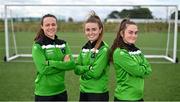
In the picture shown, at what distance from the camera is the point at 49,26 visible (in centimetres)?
361

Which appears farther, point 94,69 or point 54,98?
point 54,98

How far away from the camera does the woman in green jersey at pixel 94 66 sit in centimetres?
350

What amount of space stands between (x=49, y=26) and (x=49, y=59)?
323mm

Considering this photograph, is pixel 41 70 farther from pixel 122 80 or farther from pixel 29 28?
pixel 29 28

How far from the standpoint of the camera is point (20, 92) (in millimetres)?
6594

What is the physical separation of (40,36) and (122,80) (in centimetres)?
92

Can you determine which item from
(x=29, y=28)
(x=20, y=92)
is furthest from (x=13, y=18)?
(x=20, y=92)

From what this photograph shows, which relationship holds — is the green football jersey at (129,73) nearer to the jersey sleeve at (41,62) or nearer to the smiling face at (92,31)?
the smiling face at (92,31)

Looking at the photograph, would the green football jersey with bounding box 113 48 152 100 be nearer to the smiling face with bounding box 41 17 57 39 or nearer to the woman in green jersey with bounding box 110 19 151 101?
the woman in green jersey with bounding box 110 19 151 101

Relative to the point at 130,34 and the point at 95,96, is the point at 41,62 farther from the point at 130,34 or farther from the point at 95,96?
the point at 130,34

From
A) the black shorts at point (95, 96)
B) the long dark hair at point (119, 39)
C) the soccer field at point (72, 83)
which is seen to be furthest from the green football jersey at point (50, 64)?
the soccer field at point (72, 83)

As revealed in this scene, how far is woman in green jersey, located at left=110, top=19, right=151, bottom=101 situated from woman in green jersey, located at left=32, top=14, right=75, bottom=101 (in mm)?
461

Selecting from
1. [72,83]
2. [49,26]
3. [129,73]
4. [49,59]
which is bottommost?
[72,83]

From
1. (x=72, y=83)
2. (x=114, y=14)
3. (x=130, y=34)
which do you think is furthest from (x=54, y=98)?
Answer: (x=114, y=14)
